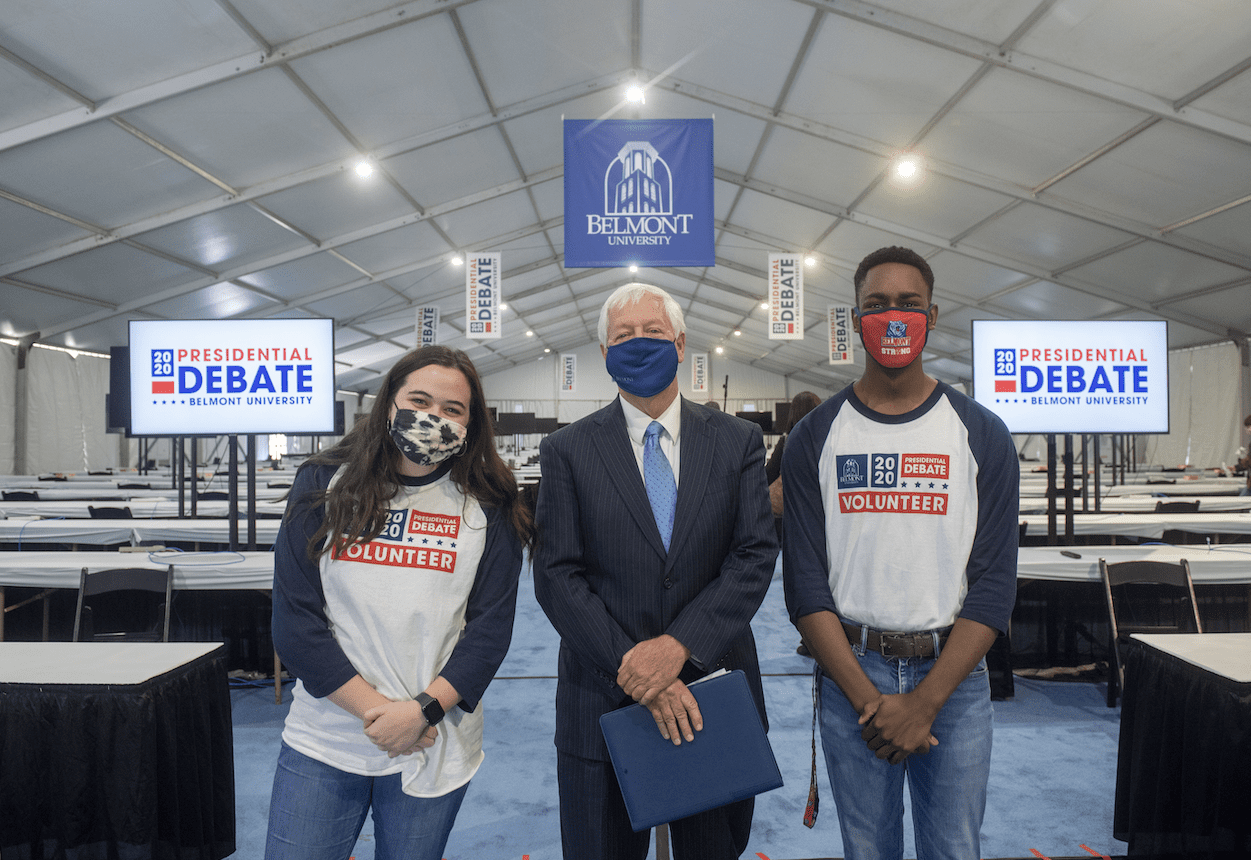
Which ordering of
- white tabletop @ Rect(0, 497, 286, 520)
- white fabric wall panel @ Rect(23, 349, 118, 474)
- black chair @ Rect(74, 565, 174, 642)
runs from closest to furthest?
1. black chair @ Rect(74, 565, 174, 642)
2. white tabletop @ Rect(0, 497, 286, 520)
3. white fabric wall panel @ Rect(23, 349, 118, 474)

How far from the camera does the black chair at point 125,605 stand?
296cm

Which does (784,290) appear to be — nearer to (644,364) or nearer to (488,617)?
(644,364)

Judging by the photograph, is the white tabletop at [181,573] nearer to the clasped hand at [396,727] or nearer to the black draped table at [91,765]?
the black draped table at [91,765]

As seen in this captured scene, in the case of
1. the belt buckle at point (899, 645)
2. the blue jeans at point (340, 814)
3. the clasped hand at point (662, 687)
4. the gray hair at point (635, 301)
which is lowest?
the blue jeans at point (340, 814)

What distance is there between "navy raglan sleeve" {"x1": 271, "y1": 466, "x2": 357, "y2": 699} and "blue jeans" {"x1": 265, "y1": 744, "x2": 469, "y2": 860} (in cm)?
16

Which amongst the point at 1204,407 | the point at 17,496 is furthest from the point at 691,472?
the point at 1204,407

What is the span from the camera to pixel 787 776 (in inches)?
102

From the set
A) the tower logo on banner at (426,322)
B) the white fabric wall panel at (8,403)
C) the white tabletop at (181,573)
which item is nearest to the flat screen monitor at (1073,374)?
the white tabletop at (181,573)

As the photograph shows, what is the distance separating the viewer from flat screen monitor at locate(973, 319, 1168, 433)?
11.3ft

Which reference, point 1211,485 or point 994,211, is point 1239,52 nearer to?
point 994,211

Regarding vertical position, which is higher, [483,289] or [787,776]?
[483,289]

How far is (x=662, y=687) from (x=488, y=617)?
373 mm

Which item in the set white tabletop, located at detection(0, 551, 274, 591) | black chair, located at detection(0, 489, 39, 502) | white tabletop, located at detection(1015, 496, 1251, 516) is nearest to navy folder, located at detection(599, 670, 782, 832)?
white tabletop, located at detection(0, 551, 274, 591)

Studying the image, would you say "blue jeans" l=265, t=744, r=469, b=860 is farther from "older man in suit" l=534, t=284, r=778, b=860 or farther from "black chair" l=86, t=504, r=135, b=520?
"black chair" l=86, t=504, r=135, b=520
